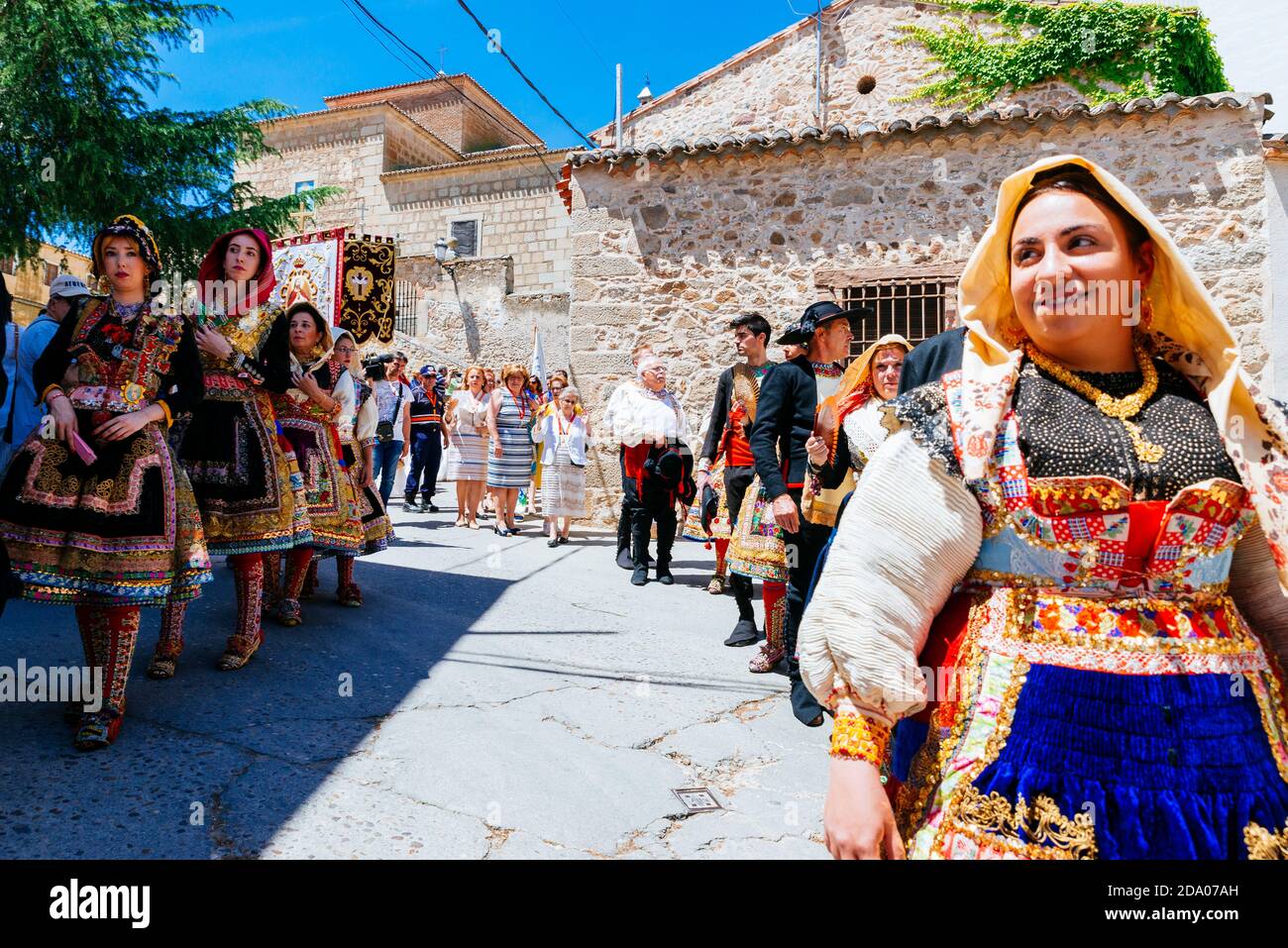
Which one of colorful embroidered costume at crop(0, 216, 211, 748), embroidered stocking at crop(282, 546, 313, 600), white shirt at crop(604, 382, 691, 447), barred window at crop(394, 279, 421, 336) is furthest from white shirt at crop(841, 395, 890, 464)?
barred window at crop(394, 279, 421, 336)

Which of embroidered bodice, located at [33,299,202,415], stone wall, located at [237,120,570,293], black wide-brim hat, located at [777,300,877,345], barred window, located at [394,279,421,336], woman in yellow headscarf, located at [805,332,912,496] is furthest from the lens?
stone wall, located at [237,120,570,293]

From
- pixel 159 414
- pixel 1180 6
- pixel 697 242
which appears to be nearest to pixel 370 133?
pixel 697 242

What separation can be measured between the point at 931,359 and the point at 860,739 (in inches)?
43.3

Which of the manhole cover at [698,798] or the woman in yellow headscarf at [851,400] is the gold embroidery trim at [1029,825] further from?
the woman in yellow headscarf at [851,400]

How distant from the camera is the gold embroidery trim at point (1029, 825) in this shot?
1227 mm

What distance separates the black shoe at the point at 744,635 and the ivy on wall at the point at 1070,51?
35.9 feet

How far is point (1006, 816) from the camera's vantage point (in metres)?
1.26

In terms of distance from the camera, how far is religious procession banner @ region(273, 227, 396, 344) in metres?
6.14

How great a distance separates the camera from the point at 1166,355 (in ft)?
5.04

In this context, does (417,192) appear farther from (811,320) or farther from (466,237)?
(811,320)

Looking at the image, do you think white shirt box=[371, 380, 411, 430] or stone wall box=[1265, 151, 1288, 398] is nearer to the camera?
stone wall box=[1265, 151, 1288, 398]

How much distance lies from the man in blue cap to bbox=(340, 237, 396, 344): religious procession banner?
16.8 ft

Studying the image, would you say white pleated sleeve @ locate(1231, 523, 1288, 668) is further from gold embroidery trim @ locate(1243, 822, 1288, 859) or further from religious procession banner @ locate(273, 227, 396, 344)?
religious procession banner @ locate(273, 227, 396, 344)

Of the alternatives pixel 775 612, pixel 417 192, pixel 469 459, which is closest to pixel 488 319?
pixel 417 192
